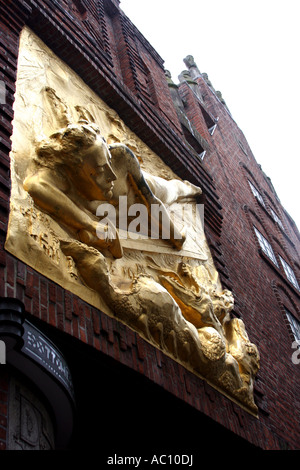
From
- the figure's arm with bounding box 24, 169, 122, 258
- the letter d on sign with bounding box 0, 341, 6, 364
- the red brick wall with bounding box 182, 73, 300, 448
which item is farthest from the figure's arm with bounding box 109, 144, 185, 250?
the letter d on sign with bounding box 0, 341, 6, 364

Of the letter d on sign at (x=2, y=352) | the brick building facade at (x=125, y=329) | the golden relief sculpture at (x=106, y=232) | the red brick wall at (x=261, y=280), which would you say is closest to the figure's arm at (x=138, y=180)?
the golden relief sculpture at (x=106, y=232)

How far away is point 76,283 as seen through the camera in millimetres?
3598

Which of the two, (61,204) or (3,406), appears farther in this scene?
(61,204)

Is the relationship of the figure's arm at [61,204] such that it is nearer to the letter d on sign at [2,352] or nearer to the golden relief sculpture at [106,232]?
the golden relief sculpture at [106,232]

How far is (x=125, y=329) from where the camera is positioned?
3783 millimetres

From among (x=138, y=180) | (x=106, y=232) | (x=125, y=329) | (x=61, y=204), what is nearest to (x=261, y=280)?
(x=138, y=180)

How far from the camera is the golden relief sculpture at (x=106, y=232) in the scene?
146 inches

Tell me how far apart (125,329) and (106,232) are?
76cm

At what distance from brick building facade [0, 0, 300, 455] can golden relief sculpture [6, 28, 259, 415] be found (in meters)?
0.16

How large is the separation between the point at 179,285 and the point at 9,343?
2393 millimetres

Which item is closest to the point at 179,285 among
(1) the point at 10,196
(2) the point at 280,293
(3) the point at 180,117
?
(1) the point at 10,196

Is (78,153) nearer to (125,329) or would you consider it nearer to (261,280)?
(125,329)

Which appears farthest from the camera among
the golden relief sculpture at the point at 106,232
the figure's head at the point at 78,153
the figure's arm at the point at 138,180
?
the figure's arm at the point at 138,180

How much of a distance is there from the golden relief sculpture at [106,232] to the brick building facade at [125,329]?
0.16 m
